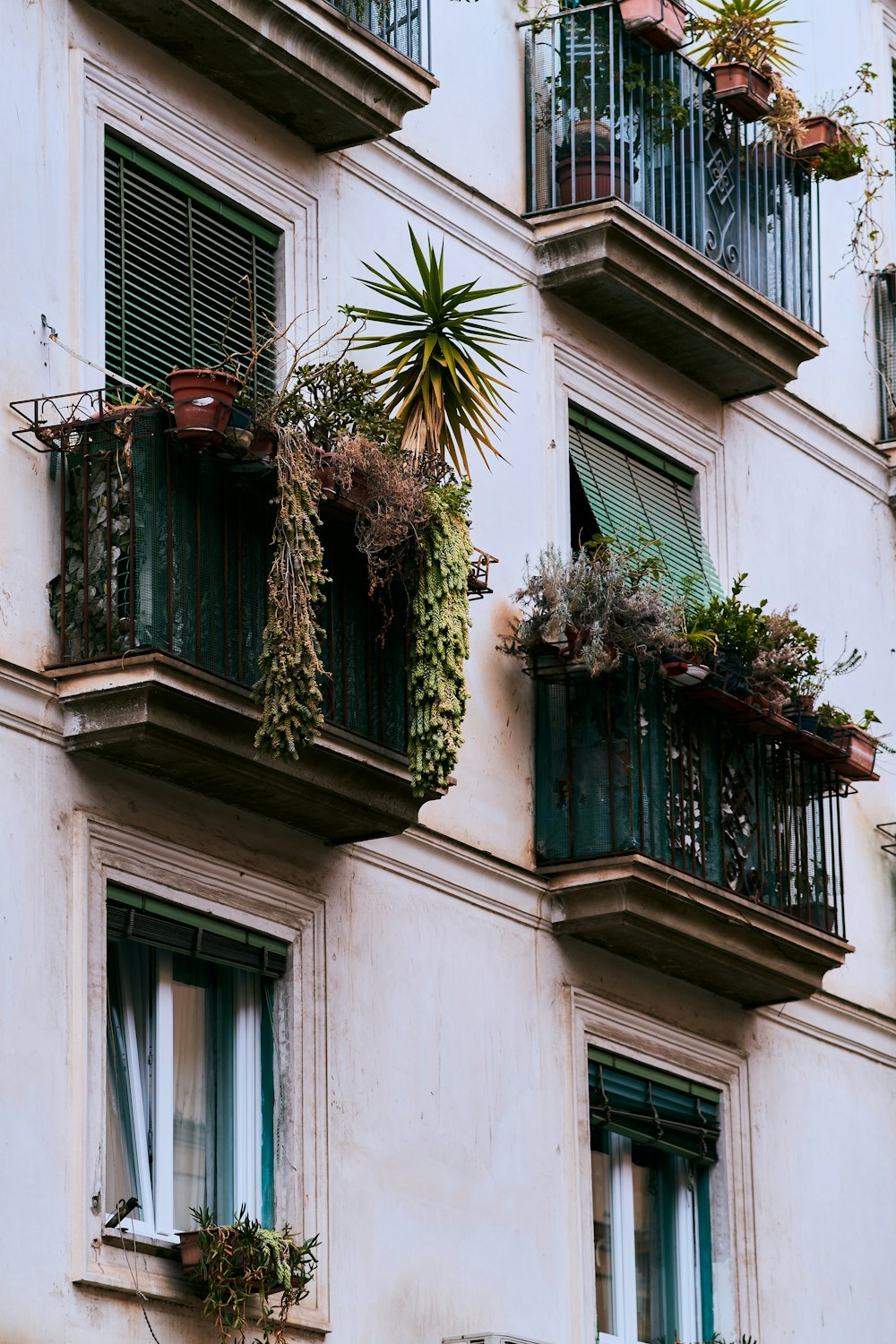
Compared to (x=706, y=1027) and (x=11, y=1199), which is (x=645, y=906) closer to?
(x=706, y=1027)

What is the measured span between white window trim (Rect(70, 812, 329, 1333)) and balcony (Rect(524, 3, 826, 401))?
4.53 meters

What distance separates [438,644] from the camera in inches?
511

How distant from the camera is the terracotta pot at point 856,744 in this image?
16281 millimetres

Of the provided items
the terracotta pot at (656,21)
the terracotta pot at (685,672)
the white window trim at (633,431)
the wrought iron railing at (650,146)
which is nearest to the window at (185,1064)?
the terracotta pot at (685,672)

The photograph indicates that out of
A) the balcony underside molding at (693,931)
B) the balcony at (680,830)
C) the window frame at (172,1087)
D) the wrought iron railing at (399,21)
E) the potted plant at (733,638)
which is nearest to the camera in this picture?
the window frame at (172,1087)

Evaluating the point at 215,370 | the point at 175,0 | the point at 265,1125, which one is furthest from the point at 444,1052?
the point at 175,0

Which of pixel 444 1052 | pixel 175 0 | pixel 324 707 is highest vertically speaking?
pixel 175 0

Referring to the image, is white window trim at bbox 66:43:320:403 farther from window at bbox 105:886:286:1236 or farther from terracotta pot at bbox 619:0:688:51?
terracotta pot at bbox 619:0:688:51

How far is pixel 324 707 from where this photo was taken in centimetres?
1280

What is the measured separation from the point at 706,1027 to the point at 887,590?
437cm

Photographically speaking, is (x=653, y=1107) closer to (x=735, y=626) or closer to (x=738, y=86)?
(x=735, y=626)

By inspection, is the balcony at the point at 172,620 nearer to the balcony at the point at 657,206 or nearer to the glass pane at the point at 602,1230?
the glass pane at the point at 602,1230

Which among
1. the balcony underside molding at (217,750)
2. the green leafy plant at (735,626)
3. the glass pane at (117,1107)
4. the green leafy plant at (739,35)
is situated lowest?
the glass pane at (117,1107)

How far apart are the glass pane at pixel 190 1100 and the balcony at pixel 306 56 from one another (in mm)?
4277
